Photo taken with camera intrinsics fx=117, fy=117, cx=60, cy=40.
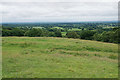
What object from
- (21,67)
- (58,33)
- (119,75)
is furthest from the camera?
(58,33)

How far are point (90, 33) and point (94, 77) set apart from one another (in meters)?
68.8

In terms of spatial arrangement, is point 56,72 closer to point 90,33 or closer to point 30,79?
point 30,79

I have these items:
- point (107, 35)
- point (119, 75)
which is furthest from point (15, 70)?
point (107, 35)

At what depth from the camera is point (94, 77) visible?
413 inches

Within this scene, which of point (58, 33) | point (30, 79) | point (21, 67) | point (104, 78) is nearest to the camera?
point (30, 79)

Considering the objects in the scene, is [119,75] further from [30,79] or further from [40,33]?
[40,33]

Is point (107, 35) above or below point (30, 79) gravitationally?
above

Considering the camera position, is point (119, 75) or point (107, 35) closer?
point (119, 75)

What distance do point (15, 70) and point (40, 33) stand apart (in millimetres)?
63870

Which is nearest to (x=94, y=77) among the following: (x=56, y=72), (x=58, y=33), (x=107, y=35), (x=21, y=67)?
(x=56, y=72)

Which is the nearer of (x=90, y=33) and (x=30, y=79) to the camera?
(x=30, y=79)

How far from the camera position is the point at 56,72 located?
11383 millimetres

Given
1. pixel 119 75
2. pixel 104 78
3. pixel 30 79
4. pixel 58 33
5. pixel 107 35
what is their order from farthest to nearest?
pixel 58 33 < pixel 107 35 < pixel 119 75 < pixel 104 78 < pixel 30 79

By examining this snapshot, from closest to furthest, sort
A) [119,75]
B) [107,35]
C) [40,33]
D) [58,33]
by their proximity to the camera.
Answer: [119,75]
[107,35]
[40,33]
[58,33]
